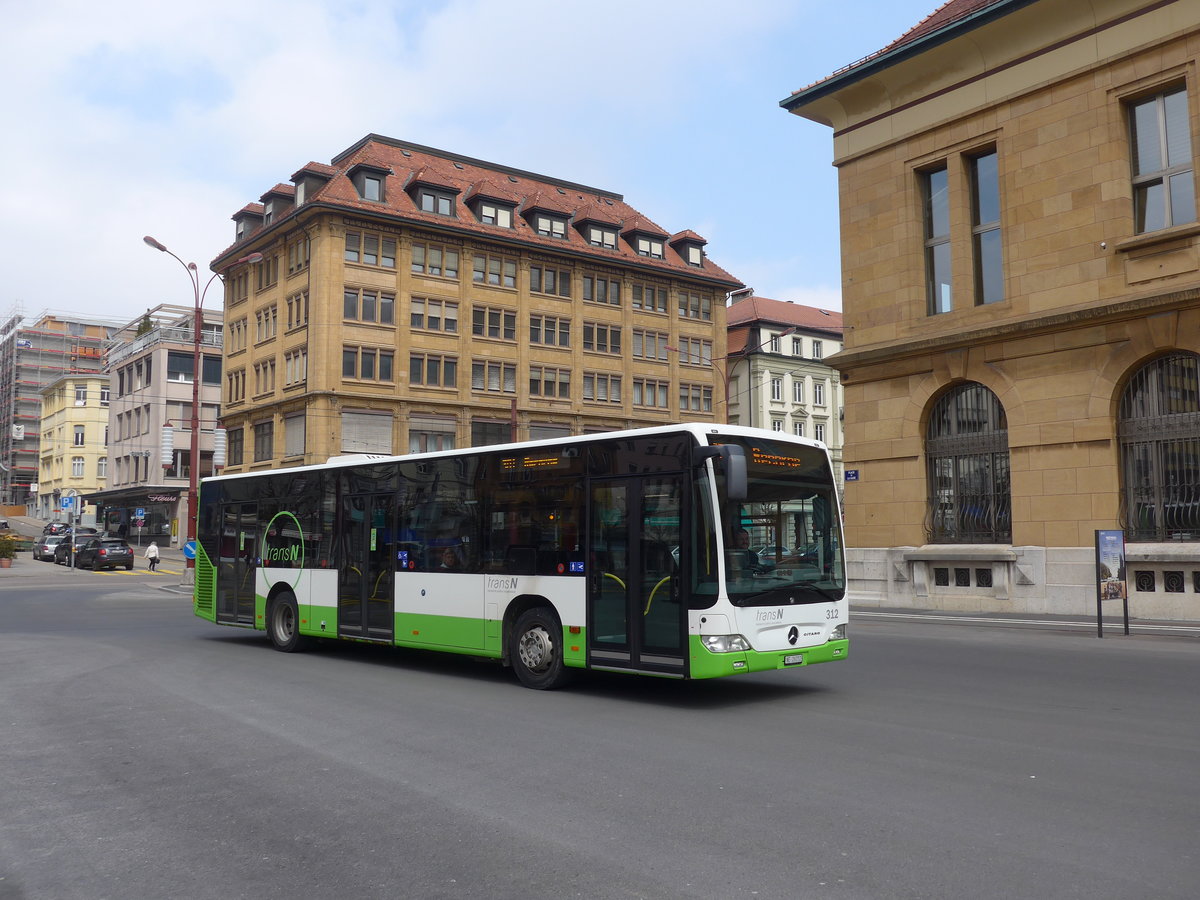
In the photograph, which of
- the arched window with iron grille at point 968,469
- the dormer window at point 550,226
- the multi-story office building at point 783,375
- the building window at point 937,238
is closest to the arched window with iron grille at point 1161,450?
the arched window with iron grille at point 968,469

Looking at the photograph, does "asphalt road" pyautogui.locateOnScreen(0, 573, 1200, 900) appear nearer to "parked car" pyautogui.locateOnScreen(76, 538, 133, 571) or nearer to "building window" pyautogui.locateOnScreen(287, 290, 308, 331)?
"parked car" pyautogui.locateOnScreen(76, 538, 133, 571)

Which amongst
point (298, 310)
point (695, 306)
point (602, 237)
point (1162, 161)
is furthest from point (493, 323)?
point (1162, 161)

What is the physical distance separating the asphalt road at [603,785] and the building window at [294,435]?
133 ft

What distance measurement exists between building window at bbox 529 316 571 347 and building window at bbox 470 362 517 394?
236 cm

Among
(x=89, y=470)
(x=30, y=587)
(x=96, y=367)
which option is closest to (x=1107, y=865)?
(x=30, y=587)

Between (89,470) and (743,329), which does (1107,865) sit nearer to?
(743,329)

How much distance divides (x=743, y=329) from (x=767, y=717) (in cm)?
6721

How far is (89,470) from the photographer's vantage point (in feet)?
342

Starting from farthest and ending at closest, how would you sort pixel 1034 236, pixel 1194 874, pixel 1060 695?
pixel 1034 236
pixel 1060 695
pixel 1194 874

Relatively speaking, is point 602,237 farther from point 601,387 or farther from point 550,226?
point 601,387

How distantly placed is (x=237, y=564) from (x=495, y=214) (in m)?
43.7

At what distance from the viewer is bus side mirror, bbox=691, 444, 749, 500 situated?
377 inches

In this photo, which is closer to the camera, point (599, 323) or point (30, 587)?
point (30, 587)

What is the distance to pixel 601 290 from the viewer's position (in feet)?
204
